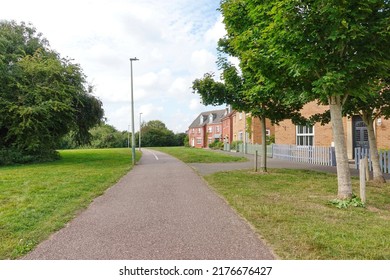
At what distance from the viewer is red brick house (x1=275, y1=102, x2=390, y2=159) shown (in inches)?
757

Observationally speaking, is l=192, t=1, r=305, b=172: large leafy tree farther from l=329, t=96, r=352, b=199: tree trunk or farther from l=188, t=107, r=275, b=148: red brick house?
l=188, t=107, r=275, b=148: red brick house

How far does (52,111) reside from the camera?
18.8 meters

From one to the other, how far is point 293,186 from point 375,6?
568cm

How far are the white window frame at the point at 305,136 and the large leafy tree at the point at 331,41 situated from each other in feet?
60.0

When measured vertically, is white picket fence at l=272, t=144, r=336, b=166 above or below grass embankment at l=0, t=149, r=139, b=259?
above

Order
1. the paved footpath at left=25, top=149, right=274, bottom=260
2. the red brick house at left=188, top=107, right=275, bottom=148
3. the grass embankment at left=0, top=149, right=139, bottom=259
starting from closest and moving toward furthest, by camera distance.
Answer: the paved footpath at left=25, top=149, right=274, bottom=260 → the grass embankment at left=0, top=149, right=139, bottom=259 → the red brick house at left=188, top=107, right=275, bottom=148

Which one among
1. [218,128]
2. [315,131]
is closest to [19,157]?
[315,131]

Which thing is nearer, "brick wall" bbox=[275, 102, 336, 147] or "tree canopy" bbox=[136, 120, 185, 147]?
"brick wall" bbox=[275, 102, 336, 147]

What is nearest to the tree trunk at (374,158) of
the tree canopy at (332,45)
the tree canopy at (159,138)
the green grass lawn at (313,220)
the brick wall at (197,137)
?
the green grass lawn at (313,220)

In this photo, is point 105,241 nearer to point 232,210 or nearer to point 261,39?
point 232,210

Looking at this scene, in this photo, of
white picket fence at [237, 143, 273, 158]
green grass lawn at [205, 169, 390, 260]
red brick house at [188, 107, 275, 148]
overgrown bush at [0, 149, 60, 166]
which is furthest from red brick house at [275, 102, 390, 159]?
overgrown bush at [0, 149, 60, 166]

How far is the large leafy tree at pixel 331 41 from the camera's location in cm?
598

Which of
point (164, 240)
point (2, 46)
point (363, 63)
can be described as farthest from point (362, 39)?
point (2, 46)

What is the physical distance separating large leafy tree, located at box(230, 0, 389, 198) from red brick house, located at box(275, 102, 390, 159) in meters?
11.4
